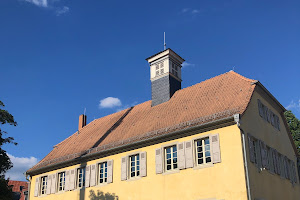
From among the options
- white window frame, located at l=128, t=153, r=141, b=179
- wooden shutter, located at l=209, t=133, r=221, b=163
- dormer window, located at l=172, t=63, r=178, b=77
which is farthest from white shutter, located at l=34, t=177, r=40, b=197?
wooden shutter, located at l=209, t=133, r=221, b=163

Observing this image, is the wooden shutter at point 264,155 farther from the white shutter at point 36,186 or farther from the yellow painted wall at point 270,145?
the white shutter at point 36,186

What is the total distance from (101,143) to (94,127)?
5.18m

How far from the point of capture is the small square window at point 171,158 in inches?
754

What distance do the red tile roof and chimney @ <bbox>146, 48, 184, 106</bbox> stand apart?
2.33 feet

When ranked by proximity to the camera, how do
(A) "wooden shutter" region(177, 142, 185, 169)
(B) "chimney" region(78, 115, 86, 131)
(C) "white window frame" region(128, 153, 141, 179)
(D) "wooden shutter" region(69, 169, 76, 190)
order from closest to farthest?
(A) "wooden shutter" region(177, 142, 185, 169) < (C) "white window frame" region(128, 153, 141, 179) < (D) "wooden shutter" region(69, 169, 76, 190) < (B) "chimney" region(78, 115, 86, 131)

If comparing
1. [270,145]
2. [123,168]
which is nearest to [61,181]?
[123,168]

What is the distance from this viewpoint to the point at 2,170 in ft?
81.7

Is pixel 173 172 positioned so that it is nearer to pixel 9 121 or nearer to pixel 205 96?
pixel 205 96

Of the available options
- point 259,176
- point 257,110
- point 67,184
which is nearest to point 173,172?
point 259,176

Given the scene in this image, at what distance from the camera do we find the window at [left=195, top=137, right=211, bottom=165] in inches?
707

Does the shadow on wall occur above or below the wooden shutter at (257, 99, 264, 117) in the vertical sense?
below

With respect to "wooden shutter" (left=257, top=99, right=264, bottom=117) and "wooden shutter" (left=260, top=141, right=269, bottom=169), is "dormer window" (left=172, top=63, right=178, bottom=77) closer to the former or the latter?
"wooden shutter" (left=257, top=99, right=264, bottom=117)

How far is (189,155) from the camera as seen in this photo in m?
18.4

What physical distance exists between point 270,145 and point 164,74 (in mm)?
8953
